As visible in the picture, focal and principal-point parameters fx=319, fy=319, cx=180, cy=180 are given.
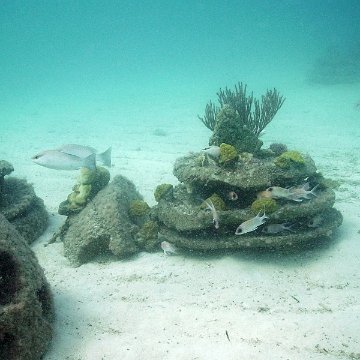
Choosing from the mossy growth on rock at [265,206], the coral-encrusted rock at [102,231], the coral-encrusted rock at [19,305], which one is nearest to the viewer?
the coral-encrusted rock at [19,305]

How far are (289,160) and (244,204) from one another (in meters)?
1.10

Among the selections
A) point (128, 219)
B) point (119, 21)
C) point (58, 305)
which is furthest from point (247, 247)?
point (119, 21)

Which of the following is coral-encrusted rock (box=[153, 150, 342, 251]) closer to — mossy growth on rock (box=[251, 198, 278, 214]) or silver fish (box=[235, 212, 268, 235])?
mossy growth on rock (box=[251, 198, 278, 214])

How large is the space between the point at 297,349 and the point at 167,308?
64.2 inches

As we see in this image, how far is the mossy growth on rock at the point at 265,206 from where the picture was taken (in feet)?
16.2

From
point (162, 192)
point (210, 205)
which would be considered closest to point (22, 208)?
point (162, 192)

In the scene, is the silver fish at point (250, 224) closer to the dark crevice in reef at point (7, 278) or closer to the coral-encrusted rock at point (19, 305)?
the coral-encrusted rock at point (19, 305)

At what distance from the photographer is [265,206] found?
4941 mm

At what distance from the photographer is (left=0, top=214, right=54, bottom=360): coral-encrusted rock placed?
286 cm

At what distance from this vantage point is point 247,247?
17.1 ft

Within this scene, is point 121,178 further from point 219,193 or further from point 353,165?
point 353,165

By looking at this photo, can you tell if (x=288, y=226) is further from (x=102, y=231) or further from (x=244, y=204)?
(x=102, y=231)

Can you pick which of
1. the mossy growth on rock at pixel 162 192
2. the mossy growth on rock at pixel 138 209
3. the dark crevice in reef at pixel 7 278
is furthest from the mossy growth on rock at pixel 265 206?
the dark crevice in reef at pixel 7 278

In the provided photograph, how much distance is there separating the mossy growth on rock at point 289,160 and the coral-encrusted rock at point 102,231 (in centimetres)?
281
